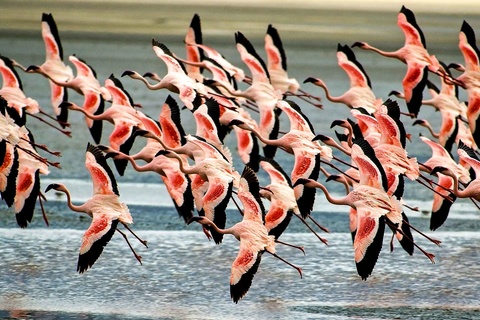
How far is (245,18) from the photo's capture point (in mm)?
28875

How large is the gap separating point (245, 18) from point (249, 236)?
22.2 m

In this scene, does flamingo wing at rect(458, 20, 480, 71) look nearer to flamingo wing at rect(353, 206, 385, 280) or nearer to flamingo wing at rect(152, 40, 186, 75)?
flamingo wing at rect(152, 40, 186, 75)

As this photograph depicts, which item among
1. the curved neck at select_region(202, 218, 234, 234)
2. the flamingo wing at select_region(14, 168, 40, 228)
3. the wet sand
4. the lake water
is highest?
the curved neck at select_region(202, 218, 234, 234)

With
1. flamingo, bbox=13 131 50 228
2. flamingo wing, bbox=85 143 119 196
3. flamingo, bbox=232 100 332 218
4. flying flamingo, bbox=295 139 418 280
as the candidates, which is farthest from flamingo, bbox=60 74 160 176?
flying flamingo, bbox=295 139 418 280

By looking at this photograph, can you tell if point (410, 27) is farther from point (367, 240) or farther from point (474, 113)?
point (367, 240)

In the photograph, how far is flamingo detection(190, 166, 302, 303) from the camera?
6.78 meters

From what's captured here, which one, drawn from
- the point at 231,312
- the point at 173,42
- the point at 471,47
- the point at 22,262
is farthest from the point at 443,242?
the point at 173,42

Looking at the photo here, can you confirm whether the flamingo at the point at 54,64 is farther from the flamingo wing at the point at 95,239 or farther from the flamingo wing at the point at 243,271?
the flamingo wing at the point at 243,271

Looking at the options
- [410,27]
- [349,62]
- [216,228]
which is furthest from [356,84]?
[216,228]

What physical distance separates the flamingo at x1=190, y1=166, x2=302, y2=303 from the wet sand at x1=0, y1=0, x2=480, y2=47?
1628cm

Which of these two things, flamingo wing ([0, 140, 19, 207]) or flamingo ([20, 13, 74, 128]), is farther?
flamingo ([20, 13, 74, 128])

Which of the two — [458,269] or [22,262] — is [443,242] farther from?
[22,262]

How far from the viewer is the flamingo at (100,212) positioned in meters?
7.09

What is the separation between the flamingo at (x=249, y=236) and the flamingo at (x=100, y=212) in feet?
1.78
